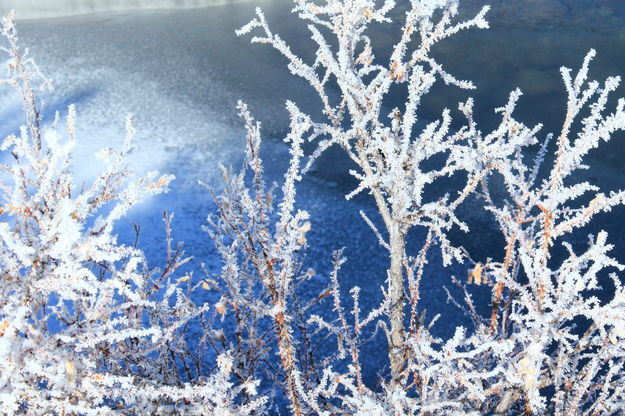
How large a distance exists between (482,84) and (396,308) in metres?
14.9

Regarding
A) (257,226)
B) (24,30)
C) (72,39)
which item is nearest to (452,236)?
(257,226)

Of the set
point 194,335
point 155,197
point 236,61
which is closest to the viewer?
point 194,335

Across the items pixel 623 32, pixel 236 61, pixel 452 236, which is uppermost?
pixel 623 32

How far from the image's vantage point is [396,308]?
535cm

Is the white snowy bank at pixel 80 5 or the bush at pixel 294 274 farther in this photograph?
the white snowy bank at pixel 80 5

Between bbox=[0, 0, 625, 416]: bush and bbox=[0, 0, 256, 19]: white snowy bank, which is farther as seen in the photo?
bbox=[0, 0, 256, 19]: white snowy bank

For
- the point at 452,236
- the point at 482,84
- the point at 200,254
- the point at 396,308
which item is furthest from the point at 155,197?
the point at 482,84

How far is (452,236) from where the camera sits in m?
12.7

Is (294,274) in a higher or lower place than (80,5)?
higher

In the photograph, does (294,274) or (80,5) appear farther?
(80,5)

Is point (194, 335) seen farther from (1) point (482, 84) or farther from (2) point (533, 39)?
(2) point (533, 39)

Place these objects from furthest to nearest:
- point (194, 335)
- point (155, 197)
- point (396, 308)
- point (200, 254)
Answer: point (155, 197)
point (200, 254)
point (194, 335)
point (396, 308)

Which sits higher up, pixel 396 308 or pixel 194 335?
pixel 396 308

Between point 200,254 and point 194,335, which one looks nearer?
point 194,335
